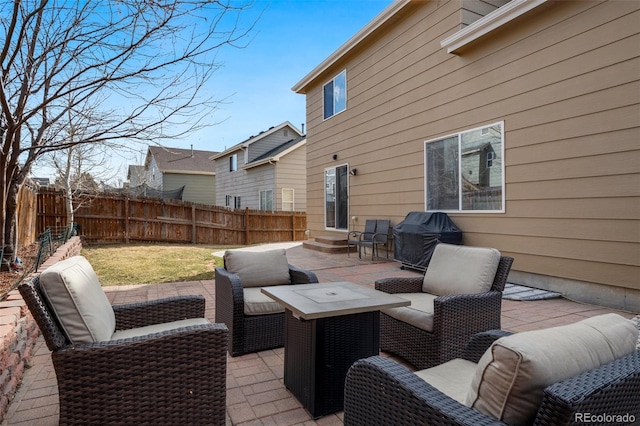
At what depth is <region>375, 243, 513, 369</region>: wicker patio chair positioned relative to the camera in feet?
8.21

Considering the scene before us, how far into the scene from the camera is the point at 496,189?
213 inches

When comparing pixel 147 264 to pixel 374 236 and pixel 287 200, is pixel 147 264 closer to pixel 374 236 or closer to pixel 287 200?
pixel 374 236

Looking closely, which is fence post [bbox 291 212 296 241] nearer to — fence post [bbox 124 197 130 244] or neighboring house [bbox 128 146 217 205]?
fence post [bbox 124 197 130 244]

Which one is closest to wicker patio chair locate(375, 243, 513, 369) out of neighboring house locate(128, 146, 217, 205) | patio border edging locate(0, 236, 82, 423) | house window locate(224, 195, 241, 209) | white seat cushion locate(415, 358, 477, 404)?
white seat cushion locate(415, 358, 477, 404)

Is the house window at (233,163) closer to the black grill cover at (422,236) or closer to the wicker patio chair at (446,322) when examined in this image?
the black grill cover at (422,236)

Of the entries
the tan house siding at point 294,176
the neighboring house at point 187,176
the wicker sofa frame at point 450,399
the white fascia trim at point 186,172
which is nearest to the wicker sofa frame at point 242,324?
the wicker sofa frame at point 450,399

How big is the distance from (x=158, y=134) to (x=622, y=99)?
5.19m

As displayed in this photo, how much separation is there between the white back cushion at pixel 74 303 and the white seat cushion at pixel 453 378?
5.47ft

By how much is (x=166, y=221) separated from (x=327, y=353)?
1122 centimetres

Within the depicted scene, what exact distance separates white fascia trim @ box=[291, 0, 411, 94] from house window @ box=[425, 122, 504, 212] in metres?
2.80

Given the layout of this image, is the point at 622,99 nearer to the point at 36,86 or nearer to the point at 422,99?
the point at 422,99

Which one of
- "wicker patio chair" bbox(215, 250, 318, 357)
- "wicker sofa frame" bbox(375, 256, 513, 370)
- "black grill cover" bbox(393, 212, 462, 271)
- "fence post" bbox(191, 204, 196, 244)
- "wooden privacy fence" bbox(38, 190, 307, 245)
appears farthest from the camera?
"fence post" bbox(191, 204, 196, 244)

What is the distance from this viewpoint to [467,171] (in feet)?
19.4

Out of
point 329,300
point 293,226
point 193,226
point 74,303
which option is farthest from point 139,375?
point 293,226
